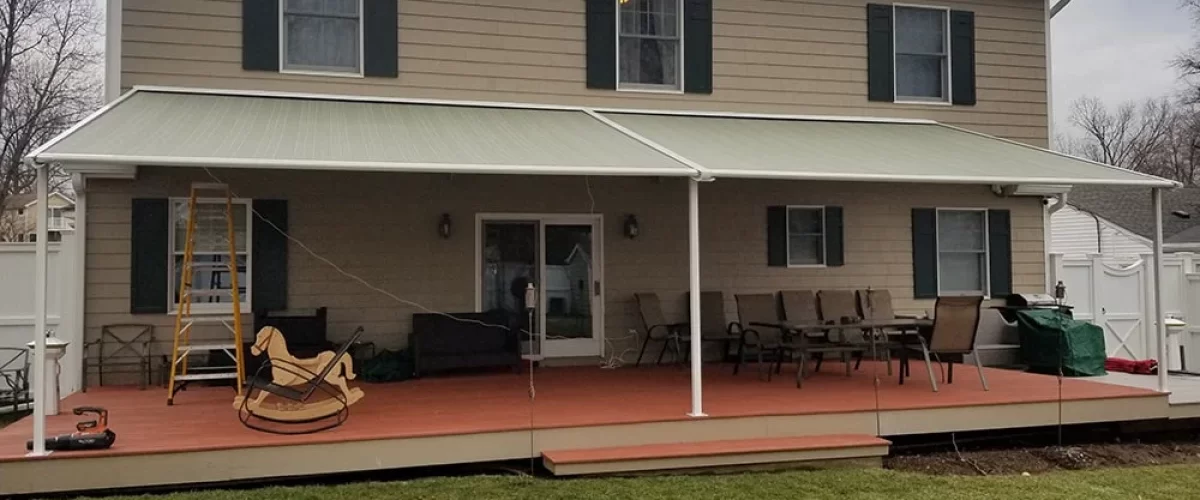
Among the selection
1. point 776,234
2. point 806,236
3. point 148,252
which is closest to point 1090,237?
point 806,236

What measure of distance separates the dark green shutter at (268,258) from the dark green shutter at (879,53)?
Answer: 618 cm

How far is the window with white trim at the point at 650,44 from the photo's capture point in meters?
9.45

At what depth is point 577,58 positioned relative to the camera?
9.22 metres

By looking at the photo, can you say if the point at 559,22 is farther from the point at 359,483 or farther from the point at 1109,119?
the point at 1109,119

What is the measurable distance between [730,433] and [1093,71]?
4654 cm

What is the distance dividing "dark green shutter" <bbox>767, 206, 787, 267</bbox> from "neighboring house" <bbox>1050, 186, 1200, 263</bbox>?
14.8 metres

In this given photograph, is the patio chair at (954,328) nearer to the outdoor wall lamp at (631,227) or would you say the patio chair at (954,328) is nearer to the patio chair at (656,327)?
the patio chair at (656,327)

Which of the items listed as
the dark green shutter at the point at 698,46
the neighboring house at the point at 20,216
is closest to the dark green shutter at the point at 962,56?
the dark green shutter at the point at 698,46

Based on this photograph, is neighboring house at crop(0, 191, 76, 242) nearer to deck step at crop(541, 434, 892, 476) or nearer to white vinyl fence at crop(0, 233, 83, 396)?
white vinyl fence at crop(0, 233, 83, 396)

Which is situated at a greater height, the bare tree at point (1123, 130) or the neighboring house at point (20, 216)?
the bare tree at point (1123, 130)

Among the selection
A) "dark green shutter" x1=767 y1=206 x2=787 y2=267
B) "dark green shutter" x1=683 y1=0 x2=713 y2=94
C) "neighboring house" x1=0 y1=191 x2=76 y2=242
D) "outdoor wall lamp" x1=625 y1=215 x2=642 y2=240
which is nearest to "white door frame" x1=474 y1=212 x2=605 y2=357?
"outdoor wall lamp" x1=625 y1=215 x2=642 y2=240

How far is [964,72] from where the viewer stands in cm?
1041

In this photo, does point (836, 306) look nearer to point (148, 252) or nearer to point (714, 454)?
point (714, 454)

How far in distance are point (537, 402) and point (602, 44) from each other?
12.8 ft
